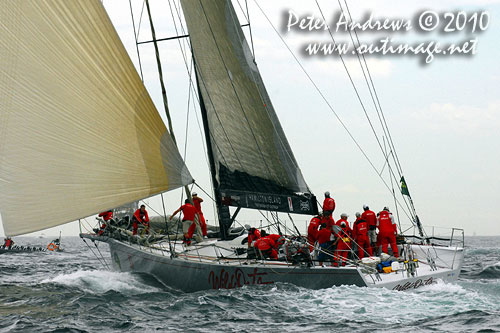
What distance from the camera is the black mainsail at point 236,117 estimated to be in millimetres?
14109

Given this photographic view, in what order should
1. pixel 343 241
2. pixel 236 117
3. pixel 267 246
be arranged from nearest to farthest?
pixel 343 241 < pixel 267 246 < pixel 236 117

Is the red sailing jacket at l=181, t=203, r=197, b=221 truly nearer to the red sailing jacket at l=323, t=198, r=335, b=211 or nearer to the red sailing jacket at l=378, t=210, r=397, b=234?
the red sailing jacket at l=323, t=198, r=335, b=211

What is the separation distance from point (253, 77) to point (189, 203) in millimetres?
3642

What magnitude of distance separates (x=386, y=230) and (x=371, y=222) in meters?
0.37

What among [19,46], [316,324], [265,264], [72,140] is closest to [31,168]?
[72,140]

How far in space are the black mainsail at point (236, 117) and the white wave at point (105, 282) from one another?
283 cm

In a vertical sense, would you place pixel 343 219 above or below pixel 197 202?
below

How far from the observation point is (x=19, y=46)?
11688 millimetres

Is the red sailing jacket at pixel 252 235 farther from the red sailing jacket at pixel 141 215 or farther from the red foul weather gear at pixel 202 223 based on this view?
the red sailing jacket at pixel 141 215

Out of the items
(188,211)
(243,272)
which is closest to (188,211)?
(188,211)

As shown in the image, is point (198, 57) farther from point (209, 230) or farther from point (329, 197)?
point (209, 230)

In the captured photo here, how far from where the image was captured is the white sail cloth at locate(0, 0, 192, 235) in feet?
37.4

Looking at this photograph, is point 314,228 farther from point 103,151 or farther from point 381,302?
point 103,151

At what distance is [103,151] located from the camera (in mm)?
11922
